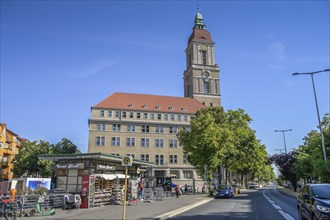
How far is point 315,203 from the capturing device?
1052 cm

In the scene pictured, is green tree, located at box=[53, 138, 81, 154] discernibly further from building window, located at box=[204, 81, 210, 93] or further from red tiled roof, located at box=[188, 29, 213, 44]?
red tiled roof, located at box=[188, 29, 213, 44]

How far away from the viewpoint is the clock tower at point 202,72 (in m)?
85.9

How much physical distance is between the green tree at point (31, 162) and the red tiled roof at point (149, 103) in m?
15.6

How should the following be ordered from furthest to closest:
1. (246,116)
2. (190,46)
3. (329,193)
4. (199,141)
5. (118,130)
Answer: (190,46)
(118,130)
(246,116)
(199,141)
(329,193)

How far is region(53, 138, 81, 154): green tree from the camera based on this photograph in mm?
63344

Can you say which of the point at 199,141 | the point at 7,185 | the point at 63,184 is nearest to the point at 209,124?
the point at 199,141

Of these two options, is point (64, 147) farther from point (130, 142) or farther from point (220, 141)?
point (220, 141)

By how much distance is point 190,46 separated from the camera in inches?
3686

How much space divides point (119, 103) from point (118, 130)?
689 centimetres

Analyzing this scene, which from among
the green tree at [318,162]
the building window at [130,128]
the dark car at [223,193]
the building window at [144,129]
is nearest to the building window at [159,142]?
the building window at [144,129]

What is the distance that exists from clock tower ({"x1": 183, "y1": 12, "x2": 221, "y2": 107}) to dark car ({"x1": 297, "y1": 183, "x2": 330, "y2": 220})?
72960 mm

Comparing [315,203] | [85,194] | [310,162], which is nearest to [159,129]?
[310,162]

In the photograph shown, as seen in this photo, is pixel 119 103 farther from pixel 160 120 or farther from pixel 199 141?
pixel 199 141

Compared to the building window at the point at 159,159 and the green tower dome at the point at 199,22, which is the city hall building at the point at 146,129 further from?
the green tower dome at the point at 199,22
